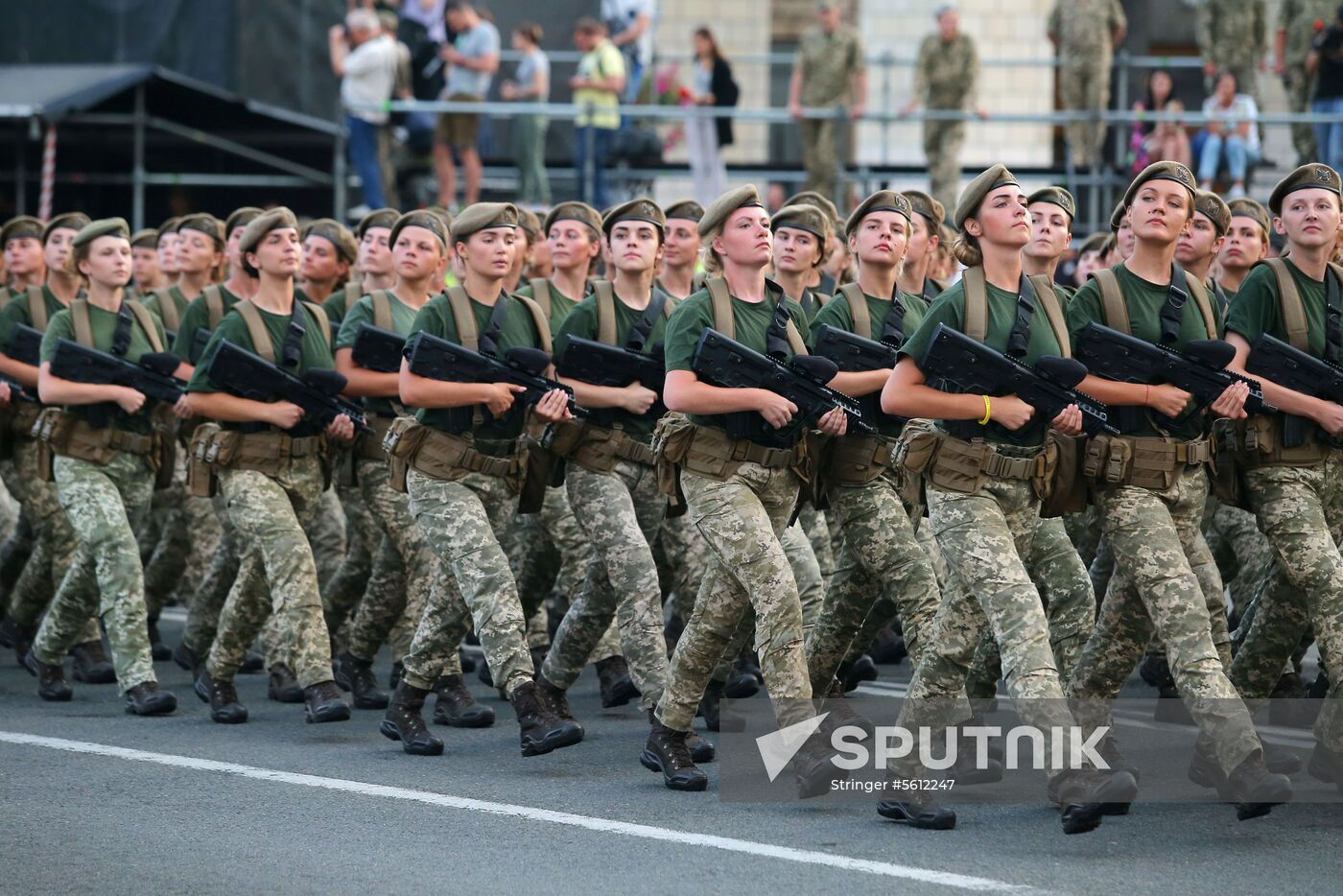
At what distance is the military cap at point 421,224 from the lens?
9211 mm

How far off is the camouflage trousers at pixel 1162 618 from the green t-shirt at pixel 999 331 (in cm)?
35

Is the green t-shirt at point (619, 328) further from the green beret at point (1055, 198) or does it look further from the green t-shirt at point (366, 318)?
the green beret at point (1055, 198)

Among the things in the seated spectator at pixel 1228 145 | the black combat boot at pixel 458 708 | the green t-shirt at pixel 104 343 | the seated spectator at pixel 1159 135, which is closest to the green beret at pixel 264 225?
the green t-shirt at pixel 104 343

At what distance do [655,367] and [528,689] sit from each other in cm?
162

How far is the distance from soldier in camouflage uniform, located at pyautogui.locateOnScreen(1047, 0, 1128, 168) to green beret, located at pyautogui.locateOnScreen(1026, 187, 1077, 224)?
329 inches

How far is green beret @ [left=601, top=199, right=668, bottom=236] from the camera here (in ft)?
29.2

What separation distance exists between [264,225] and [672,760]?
3.26 metres

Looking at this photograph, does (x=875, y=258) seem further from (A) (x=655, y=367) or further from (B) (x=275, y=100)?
(B) (x=275, y=100)

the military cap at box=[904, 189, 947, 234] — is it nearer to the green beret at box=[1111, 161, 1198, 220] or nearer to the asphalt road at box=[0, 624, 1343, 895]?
the green beret at box=[1111, 161, 1198, 220]

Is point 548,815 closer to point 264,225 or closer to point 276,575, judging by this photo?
point 276,575

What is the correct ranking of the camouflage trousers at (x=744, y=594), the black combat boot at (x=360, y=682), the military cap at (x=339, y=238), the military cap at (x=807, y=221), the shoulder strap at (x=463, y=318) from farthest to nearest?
the military cap at (x=339, y=238)
the black combat boot at (x=360, y=682)
the shoulder strap at (x=463, y=318)
the military cap at (x=807, y=221)
the camouflage trousers at (x=744, y=594)

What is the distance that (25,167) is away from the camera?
1842cm

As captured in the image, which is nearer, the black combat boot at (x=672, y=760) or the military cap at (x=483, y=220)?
the black combat boot at (x=672, y=760)

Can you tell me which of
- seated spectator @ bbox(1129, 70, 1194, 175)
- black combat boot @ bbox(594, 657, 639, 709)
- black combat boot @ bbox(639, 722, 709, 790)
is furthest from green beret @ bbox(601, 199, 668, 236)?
seated spectator @ bbox(1129, 70, 1194, 175)
